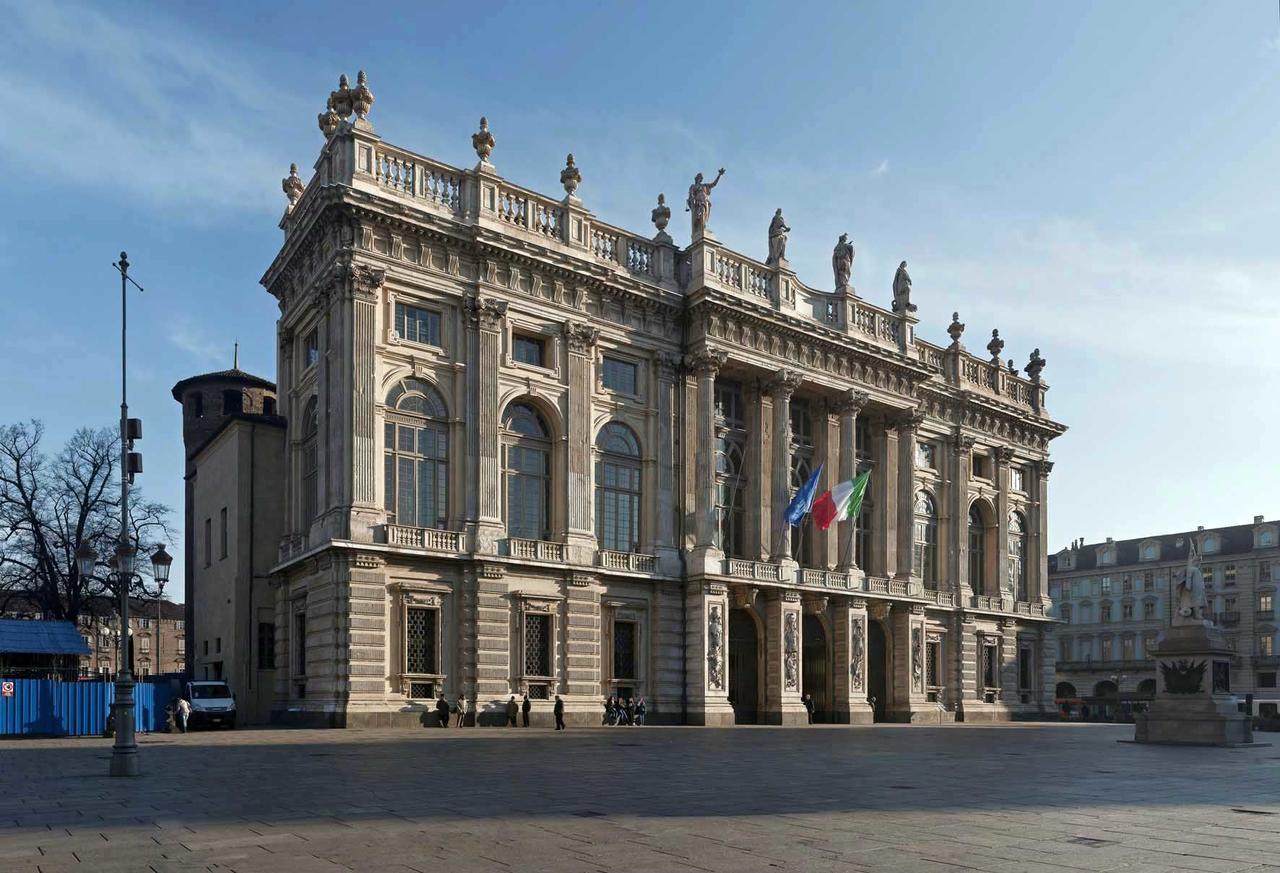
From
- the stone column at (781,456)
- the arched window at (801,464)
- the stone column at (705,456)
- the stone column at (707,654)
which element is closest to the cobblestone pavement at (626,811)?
the stone column at (707,654)

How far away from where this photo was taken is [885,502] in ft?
177

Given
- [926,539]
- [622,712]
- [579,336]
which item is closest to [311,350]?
[579,336]

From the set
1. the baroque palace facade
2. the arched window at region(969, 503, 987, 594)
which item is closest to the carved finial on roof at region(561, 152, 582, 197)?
the baroque palace facade

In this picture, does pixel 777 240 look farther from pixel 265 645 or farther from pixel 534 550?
pixel 265 645

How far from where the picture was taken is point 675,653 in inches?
1748

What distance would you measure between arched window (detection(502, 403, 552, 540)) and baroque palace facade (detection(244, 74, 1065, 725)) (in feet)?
0.28

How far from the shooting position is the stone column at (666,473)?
147 feet

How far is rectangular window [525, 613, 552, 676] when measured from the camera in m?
40.4

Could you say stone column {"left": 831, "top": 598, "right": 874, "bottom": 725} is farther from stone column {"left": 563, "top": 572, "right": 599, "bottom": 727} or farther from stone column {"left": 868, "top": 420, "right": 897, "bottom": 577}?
stone column {"left": 563, "top": 572, "right": 599, "bottom": 727}

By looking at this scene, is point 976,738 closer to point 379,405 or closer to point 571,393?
point 571,393

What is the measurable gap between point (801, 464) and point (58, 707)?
30646 millimetres

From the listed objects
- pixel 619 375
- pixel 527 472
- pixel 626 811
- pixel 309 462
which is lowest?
pixel 626 811

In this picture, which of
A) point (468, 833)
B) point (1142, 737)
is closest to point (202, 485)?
point (1142, 737)

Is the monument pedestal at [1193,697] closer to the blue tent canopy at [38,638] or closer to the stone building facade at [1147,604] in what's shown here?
the blue tent canopy at [38,638]
